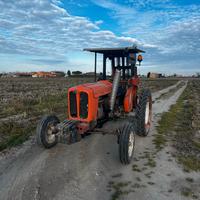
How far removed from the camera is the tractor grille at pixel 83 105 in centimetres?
629

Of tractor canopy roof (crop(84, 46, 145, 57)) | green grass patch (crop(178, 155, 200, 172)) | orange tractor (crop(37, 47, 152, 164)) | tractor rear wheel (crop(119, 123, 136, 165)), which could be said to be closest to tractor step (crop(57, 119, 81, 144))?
orange tractor (crop(37, 47, 152, 164))

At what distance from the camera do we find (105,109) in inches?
287

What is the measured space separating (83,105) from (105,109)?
3.67 ft

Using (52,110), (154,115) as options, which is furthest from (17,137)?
(154,115)

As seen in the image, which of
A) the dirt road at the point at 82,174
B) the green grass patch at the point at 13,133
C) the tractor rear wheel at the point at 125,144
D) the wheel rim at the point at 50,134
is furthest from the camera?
the green grass patch at the point at 13,133

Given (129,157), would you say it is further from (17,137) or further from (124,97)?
(17,137)

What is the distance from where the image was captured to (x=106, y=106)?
23.7 feet

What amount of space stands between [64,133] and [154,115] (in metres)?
7.01

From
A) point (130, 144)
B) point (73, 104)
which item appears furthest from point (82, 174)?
point (73, 104)

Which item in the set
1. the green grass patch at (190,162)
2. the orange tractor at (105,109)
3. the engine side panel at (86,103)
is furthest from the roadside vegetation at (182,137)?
the engine side panel at (86,103)

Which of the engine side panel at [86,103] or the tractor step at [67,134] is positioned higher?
the engine side panel at [86,103]

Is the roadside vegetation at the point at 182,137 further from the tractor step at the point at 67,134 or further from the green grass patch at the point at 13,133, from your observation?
the green grass patch at the point at 13,133

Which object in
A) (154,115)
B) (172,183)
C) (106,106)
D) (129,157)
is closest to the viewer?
(172,183)

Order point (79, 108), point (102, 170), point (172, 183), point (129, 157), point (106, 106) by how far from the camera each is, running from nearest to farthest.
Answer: point (172, 183), point (102, 170), point (129, 157), point (79, 108), point (106, 106)
